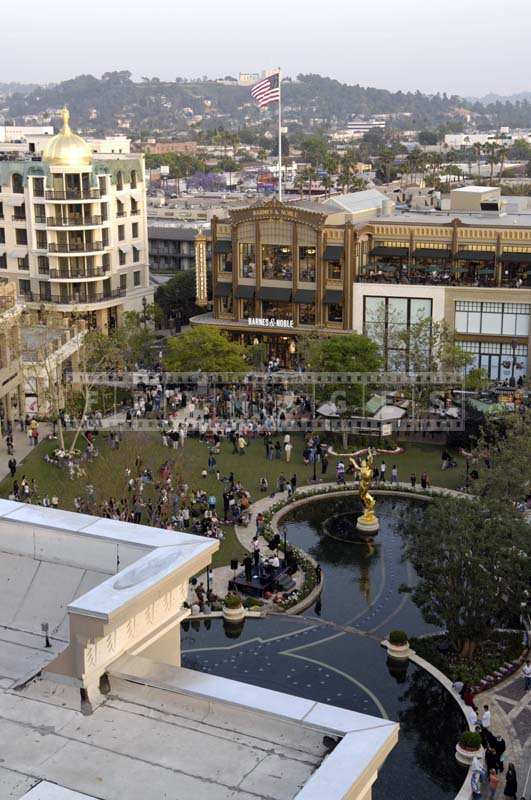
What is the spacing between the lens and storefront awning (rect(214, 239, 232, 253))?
77938mm

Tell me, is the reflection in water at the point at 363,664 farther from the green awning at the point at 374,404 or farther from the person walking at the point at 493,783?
the green awning at the point at 374,404

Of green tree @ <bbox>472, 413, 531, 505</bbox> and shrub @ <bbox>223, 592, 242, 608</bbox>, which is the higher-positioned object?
green tree @ <bbox>472, 413, 531, 505</bbox>

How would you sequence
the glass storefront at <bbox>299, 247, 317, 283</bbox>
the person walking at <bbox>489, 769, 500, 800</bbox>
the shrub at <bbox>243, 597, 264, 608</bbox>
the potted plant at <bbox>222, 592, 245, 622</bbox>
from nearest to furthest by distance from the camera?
1. the person walking at <bbox>489, 769, 500, 800</bbox>
2. the potted plant at <bbox>222, 592, 245, 622</bbox>
3. the shrub at <bbox>243, 597, 264, 608</bbox>
4. the glass storefront at <bbox>299, 247, 317, 283</bbox>

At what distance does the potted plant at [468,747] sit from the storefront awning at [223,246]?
54.9 metres

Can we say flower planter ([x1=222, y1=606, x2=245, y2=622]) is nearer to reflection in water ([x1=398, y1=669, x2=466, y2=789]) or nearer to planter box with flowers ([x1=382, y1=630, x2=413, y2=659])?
planter box with flowers ([x1=382, y1=630, x2=413, y2=659])

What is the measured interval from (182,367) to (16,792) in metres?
58.0

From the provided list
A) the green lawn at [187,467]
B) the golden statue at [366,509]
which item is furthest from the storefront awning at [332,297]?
the golden statue at [366,509]

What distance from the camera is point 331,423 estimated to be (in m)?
59.0

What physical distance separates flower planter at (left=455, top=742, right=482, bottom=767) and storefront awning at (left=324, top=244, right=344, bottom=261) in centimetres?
5004

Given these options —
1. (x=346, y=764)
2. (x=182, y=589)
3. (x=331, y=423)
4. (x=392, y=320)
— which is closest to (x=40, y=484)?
(x=331, y=423)

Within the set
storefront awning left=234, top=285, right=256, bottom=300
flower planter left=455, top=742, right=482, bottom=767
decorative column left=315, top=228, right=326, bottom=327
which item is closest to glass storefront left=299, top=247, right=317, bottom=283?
decorative column left=315, top=228, right=326, bottom=327

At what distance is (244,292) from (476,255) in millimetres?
17567

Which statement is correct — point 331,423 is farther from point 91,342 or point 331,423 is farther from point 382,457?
point 91,342

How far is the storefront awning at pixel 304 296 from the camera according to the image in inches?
2960
